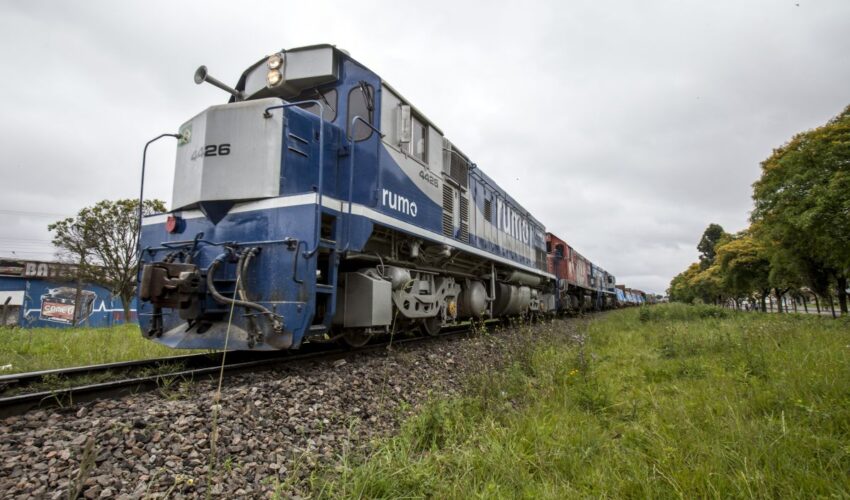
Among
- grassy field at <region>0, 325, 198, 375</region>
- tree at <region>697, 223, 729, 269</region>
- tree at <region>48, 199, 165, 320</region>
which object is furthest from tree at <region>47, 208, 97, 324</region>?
tree at <region>697, 223, 729, 269</region>

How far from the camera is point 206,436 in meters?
2.72

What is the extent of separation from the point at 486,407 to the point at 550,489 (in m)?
1.43

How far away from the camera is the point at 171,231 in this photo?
508 centimetres

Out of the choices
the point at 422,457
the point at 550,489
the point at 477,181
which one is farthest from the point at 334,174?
the point at 477,181

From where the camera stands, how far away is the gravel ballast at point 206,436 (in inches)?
86.1

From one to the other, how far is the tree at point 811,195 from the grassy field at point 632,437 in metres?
13.1

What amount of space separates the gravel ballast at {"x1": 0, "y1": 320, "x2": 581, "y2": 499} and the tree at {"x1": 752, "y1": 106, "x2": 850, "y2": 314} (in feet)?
56.4

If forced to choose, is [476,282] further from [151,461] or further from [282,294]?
[151,461]

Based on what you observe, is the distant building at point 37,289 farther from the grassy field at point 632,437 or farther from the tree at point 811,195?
the tree at point 811,195

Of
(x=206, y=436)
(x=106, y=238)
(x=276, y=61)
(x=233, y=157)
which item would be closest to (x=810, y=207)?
(x=276, y=61)

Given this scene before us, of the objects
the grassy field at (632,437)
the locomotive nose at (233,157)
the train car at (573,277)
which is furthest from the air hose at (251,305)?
the train car at (573,277)

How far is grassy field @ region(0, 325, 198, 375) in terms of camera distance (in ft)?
16.6

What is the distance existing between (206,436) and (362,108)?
4250 mm

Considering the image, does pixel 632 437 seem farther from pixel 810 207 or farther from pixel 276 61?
pixel 810 207
